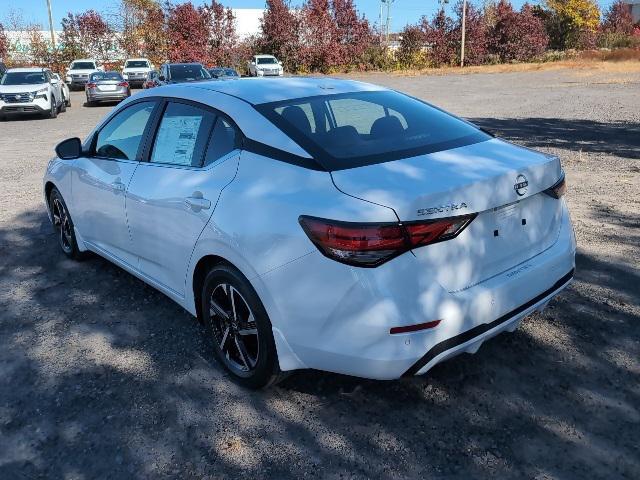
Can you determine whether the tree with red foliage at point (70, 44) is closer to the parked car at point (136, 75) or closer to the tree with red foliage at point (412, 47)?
the parked car at point (136, 75)

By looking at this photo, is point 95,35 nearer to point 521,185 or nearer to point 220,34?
point 220,34

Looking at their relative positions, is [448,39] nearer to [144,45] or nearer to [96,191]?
[144,45]

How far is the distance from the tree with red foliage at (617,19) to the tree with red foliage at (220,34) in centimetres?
3890

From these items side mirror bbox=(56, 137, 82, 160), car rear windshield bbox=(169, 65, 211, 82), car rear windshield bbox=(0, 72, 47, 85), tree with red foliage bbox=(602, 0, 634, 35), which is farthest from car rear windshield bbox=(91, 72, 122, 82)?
tree with red foliage bbox=(602, 0, 634, 35)

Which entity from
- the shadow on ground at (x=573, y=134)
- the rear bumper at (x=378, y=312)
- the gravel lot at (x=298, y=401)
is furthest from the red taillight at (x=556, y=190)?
the shadow on ground at (x=573, y=134)

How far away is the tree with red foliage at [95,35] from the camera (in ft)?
144

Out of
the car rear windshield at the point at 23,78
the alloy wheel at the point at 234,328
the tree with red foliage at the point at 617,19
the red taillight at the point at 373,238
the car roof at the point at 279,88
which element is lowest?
the alloy wheel at the point at 234,328

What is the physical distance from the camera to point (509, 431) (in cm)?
279

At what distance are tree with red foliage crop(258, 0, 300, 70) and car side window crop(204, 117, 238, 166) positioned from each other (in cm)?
4681

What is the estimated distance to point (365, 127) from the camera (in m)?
3.28

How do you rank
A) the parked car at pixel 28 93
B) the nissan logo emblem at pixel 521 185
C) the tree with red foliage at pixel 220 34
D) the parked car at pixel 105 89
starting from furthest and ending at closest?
the tree with red foliage at pixel 220 34 < the parked car at pixel 105 89 < the parked car at pixel 28 93 < the nissan logo emblem at pixel 521 185

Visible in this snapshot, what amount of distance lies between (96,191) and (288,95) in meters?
1.79

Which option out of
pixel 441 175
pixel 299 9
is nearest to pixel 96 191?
pixel 441 175

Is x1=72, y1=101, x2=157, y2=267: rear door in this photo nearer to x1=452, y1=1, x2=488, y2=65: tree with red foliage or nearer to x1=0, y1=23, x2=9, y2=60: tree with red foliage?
x1=0, y1=23, x2=9, y2=60: tree with red foliage
